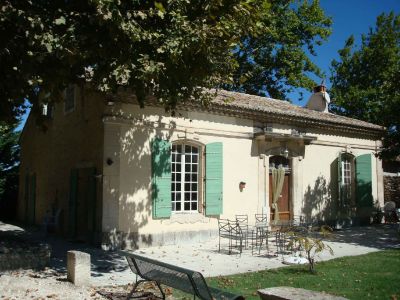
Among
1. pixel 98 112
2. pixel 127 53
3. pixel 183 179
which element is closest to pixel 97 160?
pixel 98 112

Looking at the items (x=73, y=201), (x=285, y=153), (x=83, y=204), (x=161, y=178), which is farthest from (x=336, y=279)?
(x=73, y=201)

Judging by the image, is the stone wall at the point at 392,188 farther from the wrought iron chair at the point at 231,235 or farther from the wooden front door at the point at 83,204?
the wooden front door at the point at 83,204

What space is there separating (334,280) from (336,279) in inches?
3.9

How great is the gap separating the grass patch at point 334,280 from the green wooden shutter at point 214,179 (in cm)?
411

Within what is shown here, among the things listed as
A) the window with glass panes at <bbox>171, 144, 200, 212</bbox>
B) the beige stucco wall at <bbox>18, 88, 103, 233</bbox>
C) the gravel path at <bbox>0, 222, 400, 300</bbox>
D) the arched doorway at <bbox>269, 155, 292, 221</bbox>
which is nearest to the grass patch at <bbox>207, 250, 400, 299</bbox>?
the gravel path at <bbox>0, 222, 400, 300</bbox>

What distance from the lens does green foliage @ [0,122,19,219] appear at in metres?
19.5

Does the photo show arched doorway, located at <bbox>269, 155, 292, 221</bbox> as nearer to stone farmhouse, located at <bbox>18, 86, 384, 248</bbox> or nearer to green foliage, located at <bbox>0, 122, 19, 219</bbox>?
stone farmhouse, located at <bbox>18, 86, 384, 248</bbox>

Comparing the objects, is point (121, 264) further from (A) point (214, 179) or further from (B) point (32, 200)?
(B) point (32, 200)

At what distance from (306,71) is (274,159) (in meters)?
14.5

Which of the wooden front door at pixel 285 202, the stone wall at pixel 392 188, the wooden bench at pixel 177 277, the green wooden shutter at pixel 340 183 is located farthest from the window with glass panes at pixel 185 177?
the stone wall at pixel 392 188

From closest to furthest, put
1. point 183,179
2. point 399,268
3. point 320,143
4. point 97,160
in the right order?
point 399,268 < point 97,160 < point 183,179 < point 320,143

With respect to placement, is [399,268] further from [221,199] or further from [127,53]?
[127,53]

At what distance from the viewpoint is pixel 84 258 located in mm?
7000

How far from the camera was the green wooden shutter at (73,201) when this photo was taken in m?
12.5
